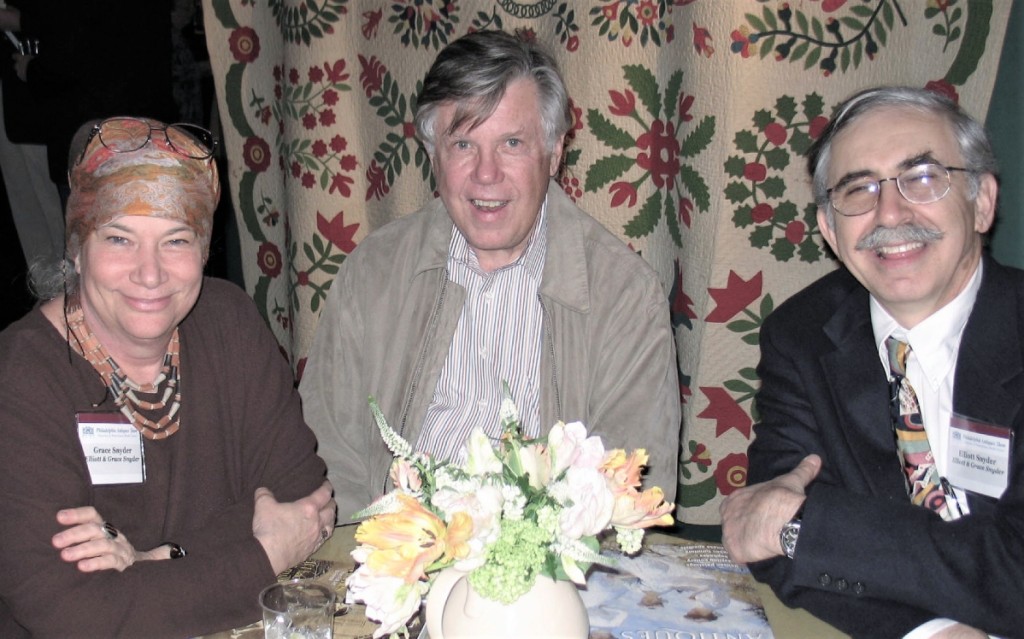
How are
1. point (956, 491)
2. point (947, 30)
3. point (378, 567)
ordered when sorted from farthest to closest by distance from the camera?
1. point (947, 30)
2. point (956, 491)
3. point (378, 567)

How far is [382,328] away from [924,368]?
1.36 metres

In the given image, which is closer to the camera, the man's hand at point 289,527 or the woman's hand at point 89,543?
the woman's hand at point 89,543

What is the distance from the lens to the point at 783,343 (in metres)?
1.99

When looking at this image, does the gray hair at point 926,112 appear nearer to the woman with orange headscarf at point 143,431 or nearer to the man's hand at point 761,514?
the man's hand at point 761,514

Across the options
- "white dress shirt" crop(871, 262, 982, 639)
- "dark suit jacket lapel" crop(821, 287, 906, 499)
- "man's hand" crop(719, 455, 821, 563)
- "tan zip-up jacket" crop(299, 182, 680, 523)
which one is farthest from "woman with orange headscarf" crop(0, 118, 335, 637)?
"white dress shirt" crop(871, 262, 982, 639)

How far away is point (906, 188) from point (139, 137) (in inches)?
61.3

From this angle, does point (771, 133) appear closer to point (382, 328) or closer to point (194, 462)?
point (382, 328)

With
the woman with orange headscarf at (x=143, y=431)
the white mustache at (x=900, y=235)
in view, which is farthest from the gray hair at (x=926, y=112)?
the woman with orange headscarf at (x=143, y=431)

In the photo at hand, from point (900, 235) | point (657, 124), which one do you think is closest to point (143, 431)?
point (900, 235)

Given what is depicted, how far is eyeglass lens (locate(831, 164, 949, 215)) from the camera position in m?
1.82

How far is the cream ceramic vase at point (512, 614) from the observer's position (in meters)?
1.16

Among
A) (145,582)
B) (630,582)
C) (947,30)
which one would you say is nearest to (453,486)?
(630,582)

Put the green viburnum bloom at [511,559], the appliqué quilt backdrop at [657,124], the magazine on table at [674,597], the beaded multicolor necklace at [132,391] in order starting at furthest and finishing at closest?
1. the appliqué quilt backdrop at [657,124]
2. the beaded multicolor necklace at [132,391]
3. the magazine on table at [674,597]
4. the green viburnum bloom at [511,559]

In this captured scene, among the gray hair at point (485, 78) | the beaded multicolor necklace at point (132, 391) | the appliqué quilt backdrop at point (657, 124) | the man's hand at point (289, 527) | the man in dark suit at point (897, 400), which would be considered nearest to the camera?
the man in dark suit at point (897, 400)
